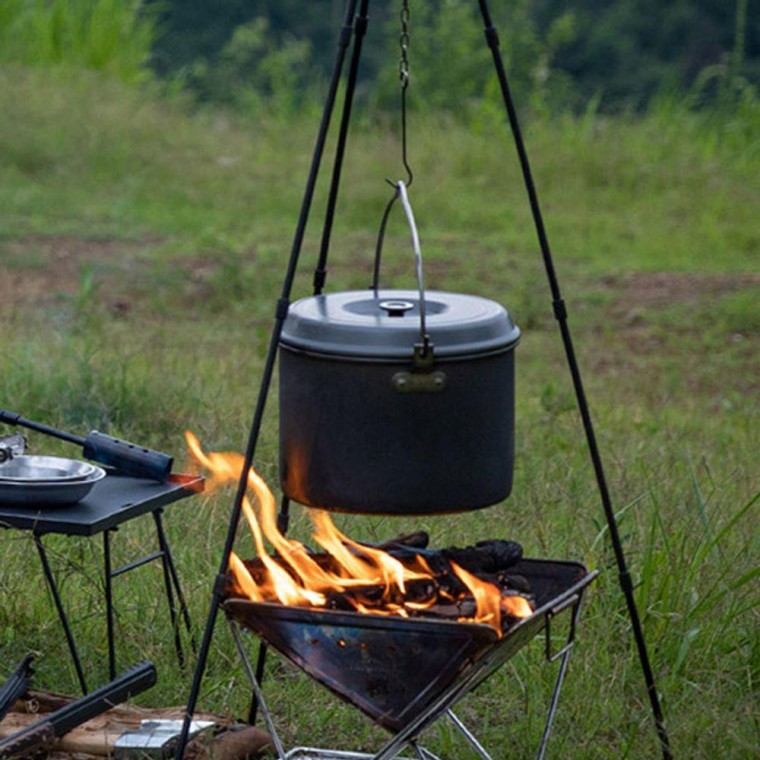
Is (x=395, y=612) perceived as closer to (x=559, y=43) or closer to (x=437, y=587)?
(x=437, y=587)

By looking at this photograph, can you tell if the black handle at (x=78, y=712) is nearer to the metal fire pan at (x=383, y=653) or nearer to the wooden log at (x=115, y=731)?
the wooden log at (x=115, y=731)

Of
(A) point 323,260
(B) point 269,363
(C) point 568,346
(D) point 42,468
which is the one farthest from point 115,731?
(C) point 568,346

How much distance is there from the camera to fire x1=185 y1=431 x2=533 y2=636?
319cm

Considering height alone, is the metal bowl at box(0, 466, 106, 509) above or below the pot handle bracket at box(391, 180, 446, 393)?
below

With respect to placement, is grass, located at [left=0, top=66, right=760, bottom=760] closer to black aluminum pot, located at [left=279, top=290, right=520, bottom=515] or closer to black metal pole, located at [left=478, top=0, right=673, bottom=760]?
black metal pole, located at [left=478, top=0, right=673, bottom=760]

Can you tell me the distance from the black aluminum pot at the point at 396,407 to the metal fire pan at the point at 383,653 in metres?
0.24

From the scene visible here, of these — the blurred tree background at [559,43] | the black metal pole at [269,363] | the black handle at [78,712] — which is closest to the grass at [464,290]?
the black handle at [78,712]

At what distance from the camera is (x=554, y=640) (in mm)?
4215

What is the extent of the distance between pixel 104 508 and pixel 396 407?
775 mm

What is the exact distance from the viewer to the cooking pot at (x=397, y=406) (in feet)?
10.2

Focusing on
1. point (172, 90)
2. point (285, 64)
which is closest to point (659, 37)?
point (285, 64)

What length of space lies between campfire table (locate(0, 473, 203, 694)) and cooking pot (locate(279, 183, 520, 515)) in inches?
18.6

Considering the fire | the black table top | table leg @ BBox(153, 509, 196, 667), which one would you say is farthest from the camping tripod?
table leg @ BBox(153, 509, 196, 667)

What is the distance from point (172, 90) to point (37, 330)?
6.21 meters
